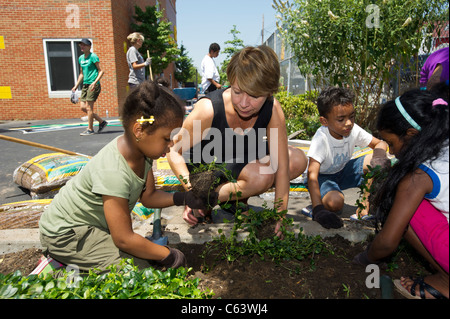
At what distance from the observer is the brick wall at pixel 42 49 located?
11.3 m

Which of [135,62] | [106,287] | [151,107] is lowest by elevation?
[106,287]

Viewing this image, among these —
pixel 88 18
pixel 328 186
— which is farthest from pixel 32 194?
pixel 88 18

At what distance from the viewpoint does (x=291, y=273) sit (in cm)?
185

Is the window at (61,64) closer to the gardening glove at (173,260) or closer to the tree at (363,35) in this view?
the tree at (363,35)

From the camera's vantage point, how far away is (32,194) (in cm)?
340

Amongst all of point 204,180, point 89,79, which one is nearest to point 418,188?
point 204,180

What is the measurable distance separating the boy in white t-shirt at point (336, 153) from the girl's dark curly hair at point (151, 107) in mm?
1446

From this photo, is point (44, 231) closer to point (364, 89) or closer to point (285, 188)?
point (285, 188)

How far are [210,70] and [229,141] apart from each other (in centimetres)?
530

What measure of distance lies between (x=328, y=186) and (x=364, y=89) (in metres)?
3.34

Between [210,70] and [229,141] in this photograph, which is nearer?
[229,141]

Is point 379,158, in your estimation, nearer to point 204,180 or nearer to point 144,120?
point 204,180

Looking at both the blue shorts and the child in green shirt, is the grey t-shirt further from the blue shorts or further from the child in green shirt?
the child in green shirt

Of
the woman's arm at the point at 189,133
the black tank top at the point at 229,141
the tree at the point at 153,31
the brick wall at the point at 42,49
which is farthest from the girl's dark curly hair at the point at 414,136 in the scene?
the tree at the point at 153,31
